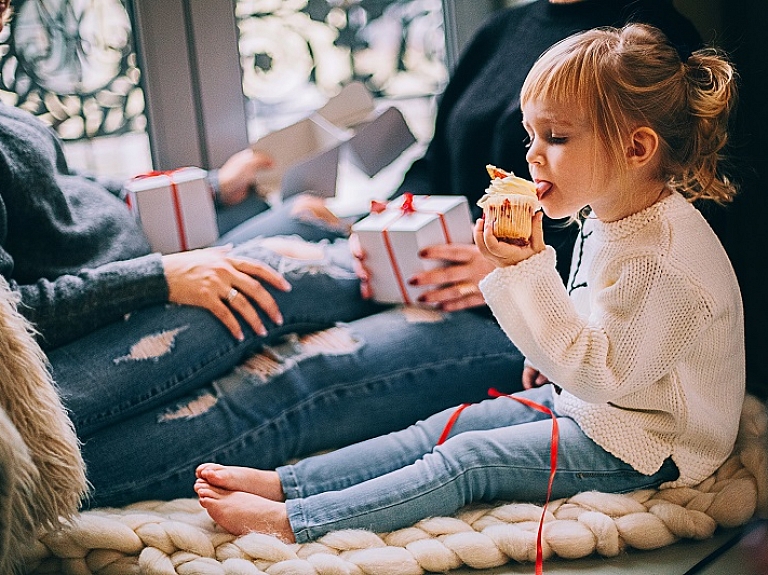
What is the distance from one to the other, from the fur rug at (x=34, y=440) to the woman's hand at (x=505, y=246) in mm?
470

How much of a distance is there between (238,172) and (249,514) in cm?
64

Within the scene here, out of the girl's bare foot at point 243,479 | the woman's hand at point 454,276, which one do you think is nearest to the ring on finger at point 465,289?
the woman's hand at point 454,276

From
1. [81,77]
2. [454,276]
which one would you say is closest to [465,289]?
[454,276]

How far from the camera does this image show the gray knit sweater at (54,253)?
3.37 ft

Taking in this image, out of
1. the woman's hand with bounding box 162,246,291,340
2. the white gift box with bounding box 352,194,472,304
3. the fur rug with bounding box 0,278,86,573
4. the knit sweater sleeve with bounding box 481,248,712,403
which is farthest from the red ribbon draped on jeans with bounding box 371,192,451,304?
the fur rug with bounding box 0,278,86,573

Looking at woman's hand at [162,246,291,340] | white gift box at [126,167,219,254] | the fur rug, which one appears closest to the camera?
the fur rug

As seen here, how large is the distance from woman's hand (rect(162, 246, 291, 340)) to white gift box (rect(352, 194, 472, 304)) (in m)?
0.13

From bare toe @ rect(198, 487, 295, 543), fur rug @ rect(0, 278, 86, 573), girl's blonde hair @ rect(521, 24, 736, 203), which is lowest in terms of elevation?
bare toe @ rect(198, 487, 295, 543)

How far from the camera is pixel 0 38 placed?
3.56 feet

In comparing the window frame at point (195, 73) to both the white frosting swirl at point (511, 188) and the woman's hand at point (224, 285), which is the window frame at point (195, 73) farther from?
the white frosting swirl at point (511, 188)

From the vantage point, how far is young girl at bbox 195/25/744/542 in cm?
91

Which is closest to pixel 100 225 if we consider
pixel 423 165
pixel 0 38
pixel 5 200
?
pixel 5 200

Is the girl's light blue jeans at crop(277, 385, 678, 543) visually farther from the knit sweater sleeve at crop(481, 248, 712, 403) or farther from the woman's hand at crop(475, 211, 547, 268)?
the woman's hand at crop(475, 211, 547, 268)

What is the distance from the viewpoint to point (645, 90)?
2.96 feet
